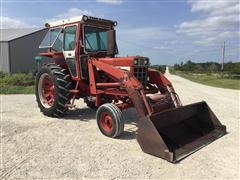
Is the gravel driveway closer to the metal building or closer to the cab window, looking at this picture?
the cab window

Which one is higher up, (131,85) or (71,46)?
(71,46)

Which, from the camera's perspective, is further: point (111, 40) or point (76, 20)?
point (76, 20)

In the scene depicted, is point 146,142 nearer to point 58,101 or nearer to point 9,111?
point 58,101

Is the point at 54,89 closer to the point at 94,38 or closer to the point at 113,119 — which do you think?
the point at 94,38

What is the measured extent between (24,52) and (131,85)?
22.7 metres

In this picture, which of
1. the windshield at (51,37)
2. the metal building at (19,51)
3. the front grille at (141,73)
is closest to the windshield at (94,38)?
the windshield at (51,37)

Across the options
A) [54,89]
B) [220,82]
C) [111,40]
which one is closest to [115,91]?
[111,40]

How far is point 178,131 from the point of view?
5.37m

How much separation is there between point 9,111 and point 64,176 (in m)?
5.27

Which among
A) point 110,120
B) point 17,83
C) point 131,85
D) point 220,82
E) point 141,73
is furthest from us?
point 220,82

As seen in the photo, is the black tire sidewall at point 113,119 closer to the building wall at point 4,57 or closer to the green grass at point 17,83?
the green grass at point 17,83

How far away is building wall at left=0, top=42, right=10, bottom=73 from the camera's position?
24.1 meters

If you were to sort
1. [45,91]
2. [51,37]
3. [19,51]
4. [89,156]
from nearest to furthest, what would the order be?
[89,156] → [51,37] → [45,91] → [19,51]

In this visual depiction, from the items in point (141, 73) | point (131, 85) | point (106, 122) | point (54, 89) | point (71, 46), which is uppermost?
point (71, 46)
